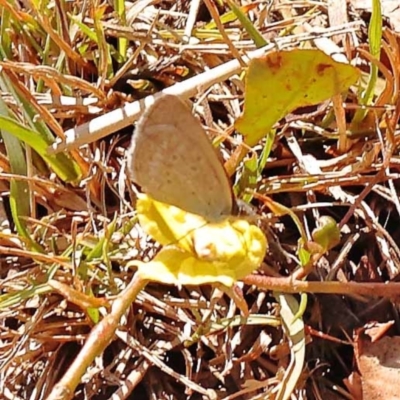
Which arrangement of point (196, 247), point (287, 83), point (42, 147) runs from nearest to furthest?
point (196, 247) < point (287, 83) < point (42, 147)

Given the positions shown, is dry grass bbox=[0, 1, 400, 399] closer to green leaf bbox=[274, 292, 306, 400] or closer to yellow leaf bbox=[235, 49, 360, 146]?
green leaf bbox=[274, 292, 306, 400]

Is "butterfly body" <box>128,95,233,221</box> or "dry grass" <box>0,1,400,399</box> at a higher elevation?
"butterfly body" <box>128,95,233,221</box>

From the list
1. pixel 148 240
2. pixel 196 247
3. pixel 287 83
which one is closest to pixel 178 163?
pixel 196 247

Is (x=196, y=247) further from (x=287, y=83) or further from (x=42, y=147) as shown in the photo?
(x=42, y=147)

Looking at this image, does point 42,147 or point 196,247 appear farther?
→ point 42,147

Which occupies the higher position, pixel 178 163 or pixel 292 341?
pixel 178 163

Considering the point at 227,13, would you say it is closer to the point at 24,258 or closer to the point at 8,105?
the point at 8,105

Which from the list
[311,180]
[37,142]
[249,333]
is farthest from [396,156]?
[37,142]

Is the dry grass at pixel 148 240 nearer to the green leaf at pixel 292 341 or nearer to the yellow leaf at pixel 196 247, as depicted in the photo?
the green leaf at pixel 292 341

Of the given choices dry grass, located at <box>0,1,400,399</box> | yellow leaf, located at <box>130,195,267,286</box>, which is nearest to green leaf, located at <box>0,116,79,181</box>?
dry grass, located at <box>0,1,400,399</box>

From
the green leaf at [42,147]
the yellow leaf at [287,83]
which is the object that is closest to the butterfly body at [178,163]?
the yellow leaf at [287,83]
